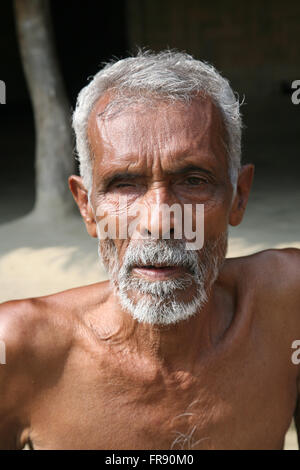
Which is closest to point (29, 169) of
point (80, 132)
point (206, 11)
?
point (206, 11)

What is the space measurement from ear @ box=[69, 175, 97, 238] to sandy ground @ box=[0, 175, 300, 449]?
3.09 m

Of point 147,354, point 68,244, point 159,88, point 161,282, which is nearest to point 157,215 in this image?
point 161,282

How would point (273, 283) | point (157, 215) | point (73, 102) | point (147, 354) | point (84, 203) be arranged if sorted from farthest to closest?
1. point (73, 102)
2. point (273, 283)
3. point (84, 203)
4. point (147, 354)
5. point (157, 215)

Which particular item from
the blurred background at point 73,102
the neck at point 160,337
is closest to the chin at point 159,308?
the neck at point 160,337

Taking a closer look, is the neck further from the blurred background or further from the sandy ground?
the sandy ground

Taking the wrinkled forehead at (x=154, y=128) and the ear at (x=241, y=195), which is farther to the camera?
the ear at (x=241, y=195)

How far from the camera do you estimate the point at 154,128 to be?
68.3 inches

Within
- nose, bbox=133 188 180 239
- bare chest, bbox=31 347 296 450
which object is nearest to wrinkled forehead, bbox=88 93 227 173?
nose, bbox=133 188 180 239

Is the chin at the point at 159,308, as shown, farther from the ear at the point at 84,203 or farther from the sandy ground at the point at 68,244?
Result: the sandy ground at the point at 68,244

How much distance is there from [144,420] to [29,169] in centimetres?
758

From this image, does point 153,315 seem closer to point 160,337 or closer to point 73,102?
point 160,337

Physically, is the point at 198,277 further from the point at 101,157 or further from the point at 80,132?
the point at 80,132

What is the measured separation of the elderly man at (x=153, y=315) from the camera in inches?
68.8

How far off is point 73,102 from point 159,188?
10.5 meters
